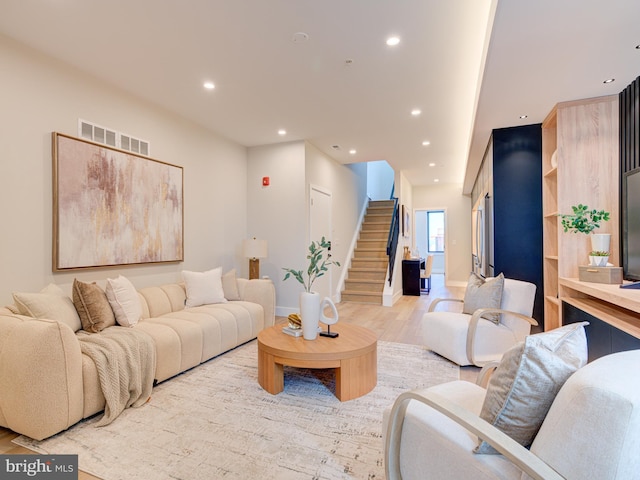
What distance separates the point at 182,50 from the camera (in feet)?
9.00

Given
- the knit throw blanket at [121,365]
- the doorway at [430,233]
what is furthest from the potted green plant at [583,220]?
the doorway at [430,233]

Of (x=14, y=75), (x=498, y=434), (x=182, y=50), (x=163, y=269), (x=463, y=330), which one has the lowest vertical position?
(x=463, y=330)

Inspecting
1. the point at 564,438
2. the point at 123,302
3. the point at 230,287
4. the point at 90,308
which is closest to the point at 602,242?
the point at 564,438

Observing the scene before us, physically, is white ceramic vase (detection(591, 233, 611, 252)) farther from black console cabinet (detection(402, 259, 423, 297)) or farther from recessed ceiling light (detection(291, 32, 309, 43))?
black console cabinet (detection(402, 259, 423, 297))

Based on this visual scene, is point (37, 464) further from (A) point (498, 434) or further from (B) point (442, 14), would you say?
(B) point (442, 14)

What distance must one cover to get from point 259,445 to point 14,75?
329cm

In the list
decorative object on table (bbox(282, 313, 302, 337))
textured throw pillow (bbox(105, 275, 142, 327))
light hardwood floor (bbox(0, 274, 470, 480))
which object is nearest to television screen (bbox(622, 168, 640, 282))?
light hardwood floor (bbox(0, 274, 470, 480))

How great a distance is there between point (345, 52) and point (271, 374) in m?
2.68

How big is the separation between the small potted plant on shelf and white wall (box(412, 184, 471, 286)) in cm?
604

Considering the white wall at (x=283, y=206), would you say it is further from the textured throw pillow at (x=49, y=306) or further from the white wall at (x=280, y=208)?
the textured throw pillow at (x=49, y=306)

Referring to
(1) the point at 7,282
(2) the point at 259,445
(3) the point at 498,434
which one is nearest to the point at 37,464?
(2) the point at 259,445

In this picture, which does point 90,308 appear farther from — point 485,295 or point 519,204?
point 519,204

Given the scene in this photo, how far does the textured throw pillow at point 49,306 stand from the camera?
2289 mm

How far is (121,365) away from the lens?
2271mm
